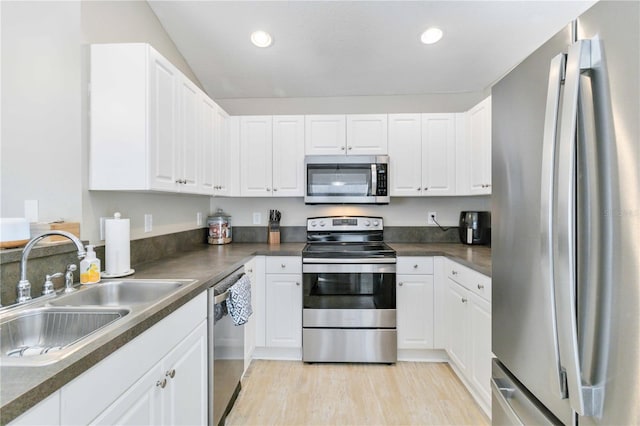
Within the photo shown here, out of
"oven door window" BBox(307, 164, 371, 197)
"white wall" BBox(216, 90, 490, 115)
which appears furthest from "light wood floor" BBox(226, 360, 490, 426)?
"white wall" BBox(216, 90, 490, 115)

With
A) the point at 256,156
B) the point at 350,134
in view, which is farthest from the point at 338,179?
the point at 256,156

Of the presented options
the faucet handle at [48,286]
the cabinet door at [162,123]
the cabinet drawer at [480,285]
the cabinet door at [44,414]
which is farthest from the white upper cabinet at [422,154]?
the cabinet door at [44,414]

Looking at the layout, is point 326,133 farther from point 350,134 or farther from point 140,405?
point 140,405

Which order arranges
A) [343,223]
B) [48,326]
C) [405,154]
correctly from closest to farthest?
[48,326] → [405,154] → [343,223]

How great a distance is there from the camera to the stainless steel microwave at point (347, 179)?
2789mm

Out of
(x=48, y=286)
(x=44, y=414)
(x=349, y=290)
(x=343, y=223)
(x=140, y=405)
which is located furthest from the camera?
(x=343, y=223)

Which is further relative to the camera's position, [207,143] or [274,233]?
[274,233]

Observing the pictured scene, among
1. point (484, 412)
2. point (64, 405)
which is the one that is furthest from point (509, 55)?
point (64, 405)

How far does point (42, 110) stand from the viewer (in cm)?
154

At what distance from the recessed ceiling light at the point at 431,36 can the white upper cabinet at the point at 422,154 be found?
0.61m

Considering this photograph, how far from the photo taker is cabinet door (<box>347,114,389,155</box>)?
288cm

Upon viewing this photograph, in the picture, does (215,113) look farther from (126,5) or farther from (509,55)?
(509,55)

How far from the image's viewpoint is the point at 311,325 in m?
2.53

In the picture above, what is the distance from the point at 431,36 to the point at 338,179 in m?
1.34
